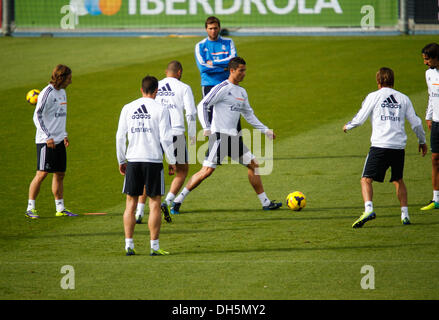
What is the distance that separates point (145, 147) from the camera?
8.50 meters

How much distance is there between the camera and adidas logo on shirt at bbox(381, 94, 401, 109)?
977 centimetres

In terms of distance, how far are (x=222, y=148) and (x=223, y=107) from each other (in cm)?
64

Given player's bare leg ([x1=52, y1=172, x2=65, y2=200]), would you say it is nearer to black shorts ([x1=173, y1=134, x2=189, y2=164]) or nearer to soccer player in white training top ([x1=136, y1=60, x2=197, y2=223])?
soccer player in white training top ([x1=136, y1=60, x2=197, y2=223])

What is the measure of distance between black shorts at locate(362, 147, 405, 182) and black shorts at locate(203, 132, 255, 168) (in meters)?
2.13

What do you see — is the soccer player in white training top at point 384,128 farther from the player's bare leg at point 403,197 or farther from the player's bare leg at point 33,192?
the player's bare leg at point 33,192

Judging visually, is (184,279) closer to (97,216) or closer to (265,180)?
(97,216)

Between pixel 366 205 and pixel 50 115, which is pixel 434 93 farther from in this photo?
pixel 50 115

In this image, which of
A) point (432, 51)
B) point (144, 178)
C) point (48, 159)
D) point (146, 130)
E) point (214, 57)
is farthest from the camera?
point (214, 57)

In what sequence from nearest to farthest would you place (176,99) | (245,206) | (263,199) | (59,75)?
(59,75) → (176,99) → (263,199) → (245,206)

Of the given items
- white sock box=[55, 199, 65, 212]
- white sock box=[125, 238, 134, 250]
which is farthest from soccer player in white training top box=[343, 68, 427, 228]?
white sock box=[55, 199, 65, 212]

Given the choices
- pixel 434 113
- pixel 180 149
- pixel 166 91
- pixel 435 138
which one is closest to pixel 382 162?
pixel 435 138

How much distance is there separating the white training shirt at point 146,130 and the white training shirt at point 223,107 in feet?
7.72

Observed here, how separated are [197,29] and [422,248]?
65.4 feet

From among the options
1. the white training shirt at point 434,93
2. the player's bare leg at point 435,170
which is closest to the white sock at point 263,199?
the player's bare leg at point 435,170
